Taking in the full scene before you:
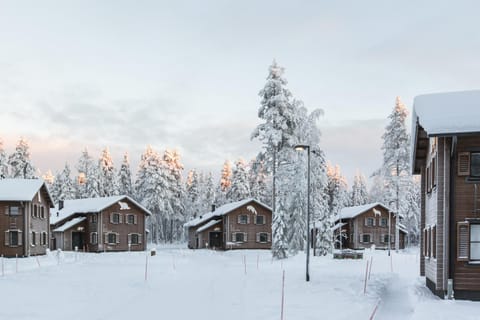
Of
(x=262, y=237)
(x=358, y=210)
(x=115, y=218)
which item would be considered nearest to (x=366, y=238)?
(x=358, y=210)

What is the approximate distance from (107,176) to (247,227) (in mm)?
38609

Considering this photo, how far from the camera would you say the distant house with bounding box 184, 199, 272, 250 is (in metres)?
69.6

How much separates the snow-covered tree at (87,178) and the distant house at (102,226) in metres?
23.8

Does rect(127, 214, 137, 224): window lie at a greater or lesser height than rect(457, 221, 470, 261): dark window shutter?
lesser

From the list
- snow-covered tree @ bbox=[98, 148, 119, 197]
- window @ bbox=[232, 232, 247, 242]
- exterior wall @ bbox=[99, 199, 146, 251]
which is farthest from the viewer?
snow-covered tree @ bbox=[98, 148, 119, 197]

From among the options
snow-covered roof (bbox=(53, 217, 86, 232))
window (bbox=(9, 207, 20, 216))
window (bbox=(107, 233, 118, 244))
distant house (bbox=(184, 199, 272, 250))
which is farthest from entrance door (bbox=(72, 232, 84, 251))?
distant house (bbox=(184, 199, 272, 250))

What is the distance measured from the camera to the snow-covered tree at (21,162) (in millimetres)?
92000

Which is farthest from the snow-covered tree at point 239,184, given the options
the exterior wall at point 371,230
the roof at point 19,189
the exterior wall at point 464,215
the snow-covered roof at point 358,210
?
the exterior wall at point 464,215

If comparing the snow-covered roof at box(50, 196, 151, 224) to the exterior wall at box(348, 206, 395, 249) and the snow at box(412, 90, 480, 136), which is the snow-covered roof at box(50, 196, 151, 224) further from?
the snow at box(412, 90, 480, 136)

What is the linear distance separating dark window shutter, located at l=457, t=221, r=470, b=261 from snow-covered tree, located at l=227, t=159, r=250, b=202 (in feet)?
242

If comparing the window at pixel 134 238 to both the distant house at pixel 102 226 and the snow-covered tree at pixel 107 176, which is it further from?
the snow-covered tree at pixel 107 176

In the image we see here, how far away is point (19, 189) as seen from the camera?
5294 cm

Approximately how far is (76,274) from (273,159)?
→ 24850 mm

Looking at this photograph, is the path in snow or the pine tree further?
the pine tree
